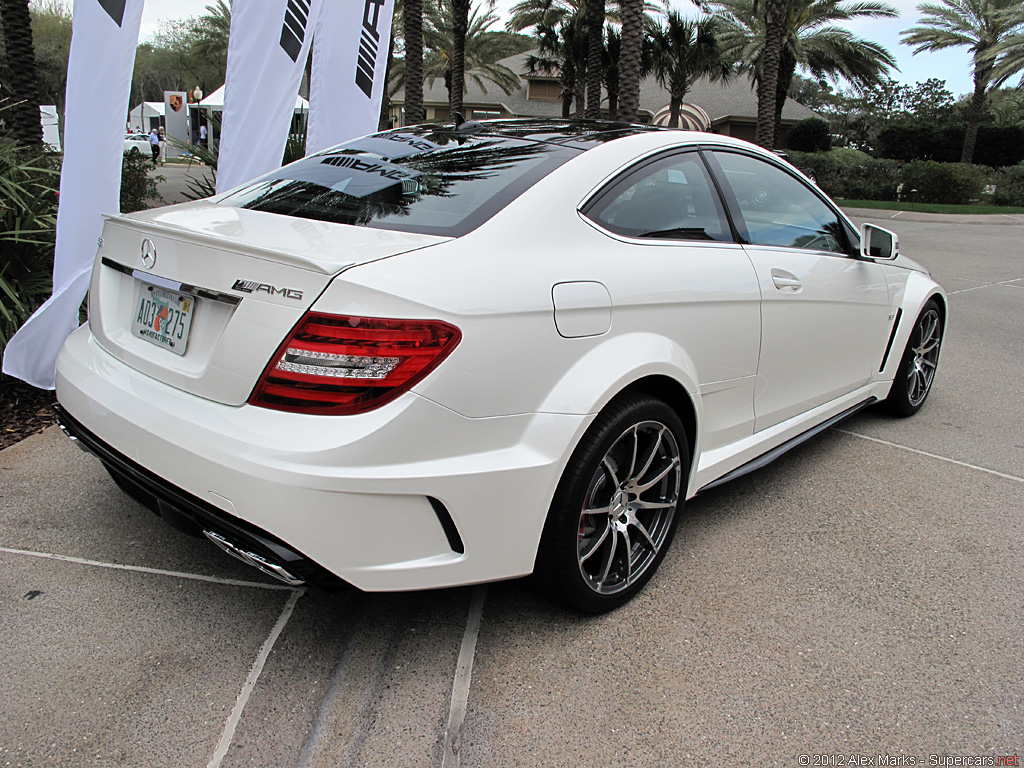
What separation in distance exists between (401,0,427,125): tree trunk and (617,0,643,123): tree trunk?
174 inches

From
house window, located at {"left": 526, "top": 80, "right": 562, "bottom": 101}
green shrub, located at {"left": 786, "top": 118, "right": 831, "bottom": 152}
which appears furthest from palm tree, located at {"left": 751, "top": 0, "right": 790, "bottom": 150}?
house window, located at {"left": 526, "top": 80, "right": 562, "bottom": 101}

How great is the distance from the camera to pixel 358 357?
194 centimetres

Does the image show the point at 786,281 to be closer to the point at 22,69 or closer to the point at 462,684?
the point at 462,684

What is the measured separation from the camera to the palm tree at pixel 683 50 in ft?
92.3

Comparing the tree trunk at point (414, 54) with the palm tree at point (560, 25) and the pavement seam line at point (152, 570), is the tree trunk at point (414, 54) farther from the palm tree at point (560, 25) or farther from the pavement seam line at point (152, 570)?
the pavement seam line at point (152, 570)

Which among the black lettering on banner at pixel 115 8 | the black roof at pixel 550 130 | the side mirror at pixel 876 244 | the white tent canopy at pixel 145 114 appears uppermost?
the white tent canopy at pixel 145 114

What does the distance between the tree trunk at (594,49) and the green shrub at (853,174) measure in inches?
303

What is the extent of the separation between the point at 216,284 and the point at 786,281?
87.9 inches

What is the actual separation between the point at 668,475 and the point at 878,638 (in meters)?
0.87

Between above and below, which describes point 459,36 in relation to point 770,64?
above

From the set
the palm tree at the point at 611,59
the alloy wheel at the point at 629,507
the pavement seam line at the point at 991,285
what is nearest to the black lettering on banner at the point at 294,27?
the alloy wheel at the point at 629,507

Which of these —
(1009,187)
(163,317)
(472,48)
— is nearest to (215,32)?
(472,48)

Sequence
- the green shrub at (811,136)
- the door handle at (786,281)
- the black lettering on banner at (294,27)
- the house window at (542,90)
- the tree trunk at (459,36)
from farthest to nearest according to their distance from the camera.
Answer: the house window at (542,90), the green shrub at (811,136), the tree trunk at (459,36), the black lettering on banner at (294,27), the door handle at (786,281)

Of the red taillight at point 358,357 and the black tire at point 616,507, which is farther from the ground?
the red taillight at point 358,357
